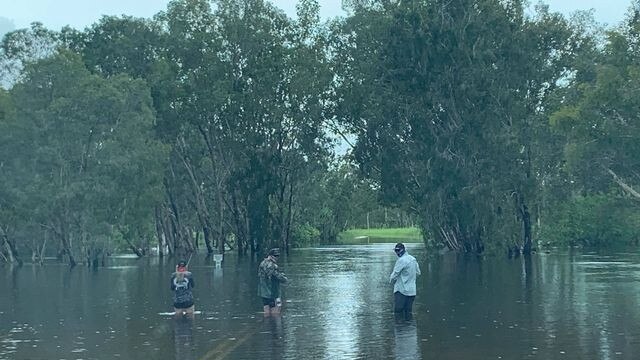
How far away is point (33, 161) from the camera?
208 ft

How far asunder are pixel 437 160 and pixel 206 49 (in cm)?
2046

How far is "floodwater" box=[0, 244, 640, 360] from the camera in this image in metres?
17.0

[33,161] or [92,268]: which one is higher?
[33,161]

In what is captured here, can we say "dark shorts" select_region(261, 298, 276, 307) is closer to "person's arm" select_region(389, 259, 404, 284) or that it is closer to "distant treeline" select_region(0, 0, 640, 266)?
"person's arm" select_region(389, 259, 404, 284)

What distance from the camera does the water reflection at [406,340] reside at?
1606 cm

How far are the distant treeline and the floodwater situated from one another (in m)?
24.1

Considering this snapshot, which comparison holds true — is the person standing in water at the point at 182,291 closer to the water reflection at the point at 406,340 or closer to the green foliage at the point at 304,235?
the water reflection at the point at 406,340

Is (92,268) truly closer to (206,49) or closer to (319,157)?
(206,49)

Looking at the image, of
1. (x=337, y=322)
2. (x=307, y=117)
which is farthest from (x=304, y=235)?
(x=337, y=322)

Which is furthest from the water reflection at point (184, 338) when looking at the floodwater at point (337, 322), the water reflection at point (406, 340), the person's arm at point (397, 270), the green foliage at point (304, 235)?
the green foliage at point (304, 235)

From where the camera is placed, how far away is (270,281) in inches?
909

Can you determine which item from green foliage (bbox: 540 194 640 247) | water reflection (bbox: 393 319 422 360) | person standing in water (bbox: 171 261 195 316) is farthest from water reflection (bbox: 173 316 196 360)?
green foliage (bbox: 540 194 640 247)

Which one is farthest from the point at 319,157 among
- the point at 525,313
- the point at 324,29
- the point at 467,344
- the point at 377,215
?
the point at 377,215

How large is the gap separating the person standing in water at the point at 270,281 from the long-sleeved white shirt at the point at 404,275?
7.62ft
